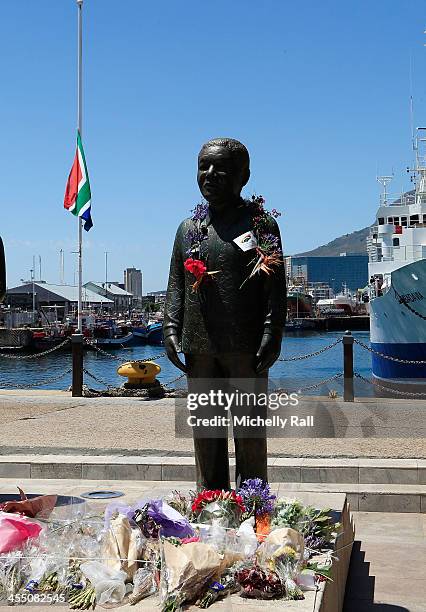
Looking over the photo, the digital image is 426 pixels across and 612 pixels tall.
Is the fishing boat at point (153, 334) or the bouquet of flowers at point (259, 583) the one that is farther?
the fishing boat at point (153, 334)

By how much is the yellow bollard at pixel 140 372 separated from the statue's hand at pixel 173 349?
938 centimetres

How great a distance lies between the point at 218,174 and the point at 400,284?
86.0ft

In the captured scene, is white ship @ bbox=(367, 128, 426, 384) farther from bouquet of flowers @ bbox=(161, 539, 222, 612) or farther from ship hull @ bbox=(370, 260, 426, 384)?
bouquet of flowers @ bbox=(161, 539, 222, 612)

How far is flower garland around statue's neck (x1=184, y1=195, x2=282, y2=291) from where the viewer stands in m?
4.91

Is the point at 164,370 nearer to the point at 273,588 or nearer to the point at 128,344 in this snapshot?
the point at 128,344

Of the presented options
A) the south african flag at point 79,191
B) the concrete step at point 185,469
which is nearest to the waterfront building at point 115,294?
the south african flag at point 79,191

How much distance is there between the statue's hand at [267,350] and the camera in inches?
192

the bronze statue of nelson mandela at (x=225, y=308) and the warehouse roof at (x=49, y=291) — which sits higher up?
the warehouse roof at (x=49, y=291)

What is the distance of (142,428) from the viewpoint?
1036 centimetres

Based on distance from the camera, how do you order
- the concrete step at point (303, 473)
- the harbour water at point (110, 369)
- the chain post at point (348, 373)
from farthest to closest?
the harbour water at point (110, 369) < the chain post at point (348, 373) < the concrete step at point (303, 473)

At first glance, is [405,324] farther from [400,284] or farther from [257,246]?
[257,246]

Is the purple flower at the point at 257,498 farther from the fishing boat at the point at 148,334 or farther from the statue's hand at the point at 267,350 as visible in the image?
the fishing boat at the point at 148,334

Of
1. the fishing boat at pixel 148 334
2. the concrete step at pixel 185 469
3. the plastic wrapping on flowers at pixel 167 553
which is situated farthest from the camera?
the fishing boat at pixel 148 334

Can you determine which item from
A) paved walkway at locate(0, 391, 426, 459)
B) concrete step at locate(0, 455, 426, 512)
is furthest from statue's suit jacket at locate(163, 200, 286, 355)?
paved walkway at locate(0, 391, 426, 459)
